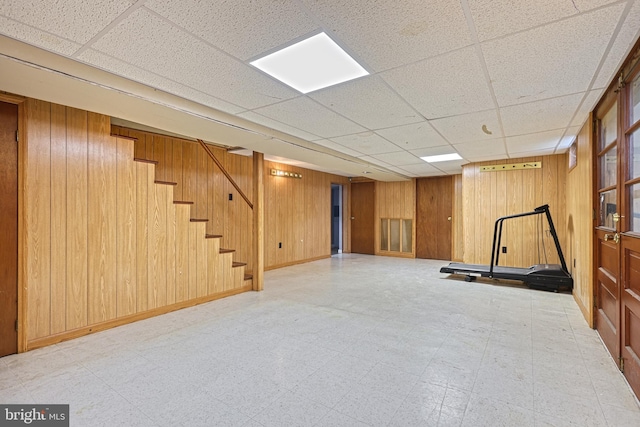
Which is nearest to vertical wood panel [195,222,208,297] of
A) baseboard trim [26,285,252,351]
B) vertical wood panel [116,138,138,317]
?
baseboard trim [26,285,252,351]

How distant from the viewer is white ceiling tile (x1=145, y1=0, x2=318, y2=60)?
4.90 ft

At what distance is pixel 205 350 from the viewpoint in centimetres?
268

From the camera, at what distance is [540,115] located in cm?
315

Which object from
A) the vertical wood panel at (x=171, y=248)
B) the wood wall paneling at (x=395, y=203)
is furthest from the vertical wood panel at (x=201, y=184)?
the wood wall paneling at (x=395, y=203)

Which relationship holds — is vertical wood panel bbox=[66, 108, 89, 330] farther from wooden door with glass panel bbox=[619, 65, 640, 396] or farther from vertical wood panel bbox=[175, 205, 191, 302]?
wooden door with glass panel bbox=[619, 65, 640, 396]

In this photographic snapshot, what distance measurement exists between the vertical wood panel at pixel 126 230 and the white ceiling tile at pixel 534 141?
4.81 meters

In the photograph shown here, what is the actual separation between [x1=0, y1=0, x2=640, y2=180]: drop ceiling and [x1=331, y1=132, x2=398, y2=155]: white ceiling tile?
1.20 ft

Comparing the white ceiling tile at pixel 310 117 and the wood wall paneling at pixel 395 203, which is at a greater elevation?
the white ceiling tile at pixel 310 117

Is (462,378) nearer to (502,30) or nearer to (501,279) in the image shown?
(502,30)

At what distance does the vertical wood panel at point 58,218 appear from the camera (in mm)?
2822

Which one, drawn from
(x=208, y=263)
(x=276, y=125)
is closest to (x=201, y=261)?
(x=208, y=263)

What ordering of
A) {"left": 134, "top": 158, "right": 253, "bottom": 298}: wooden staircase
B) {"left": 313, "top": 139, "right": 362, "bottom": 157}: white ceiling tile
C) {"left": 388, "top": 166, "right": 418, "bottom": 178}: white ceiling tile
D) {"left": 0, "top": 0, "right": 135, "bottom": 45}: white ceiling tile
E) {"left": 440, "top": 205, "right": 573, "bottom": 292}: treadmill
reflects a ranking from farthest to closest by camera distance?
{"left": 388, "top": 166, "right": 418, "bottom": 178}: white ceiling tile
{"left": 440, "top": 205, "right": 573, "bottom": 292}: treadmill
{"left": 313, "top": 139, "right": 362, "bottom": 157}: white ceiling tile
{"left": 134, "top": 158, "right": 253, "bottom": 298}: wooden staircase
{"left": 0, "top": 0, "right": 135, "bottom": 45}: white ceiling tile

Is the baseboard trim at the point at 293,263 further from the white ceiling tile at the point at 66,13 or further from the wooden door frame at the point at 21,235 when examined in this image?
the white ceiling tile at the point at 66,13

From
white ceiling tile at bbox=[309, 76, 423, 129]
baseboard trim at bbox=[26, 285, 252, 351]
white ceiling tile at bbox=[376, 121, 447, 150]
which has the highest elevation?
white ceiling tile at bbox=[309, 76, 423, 129]
